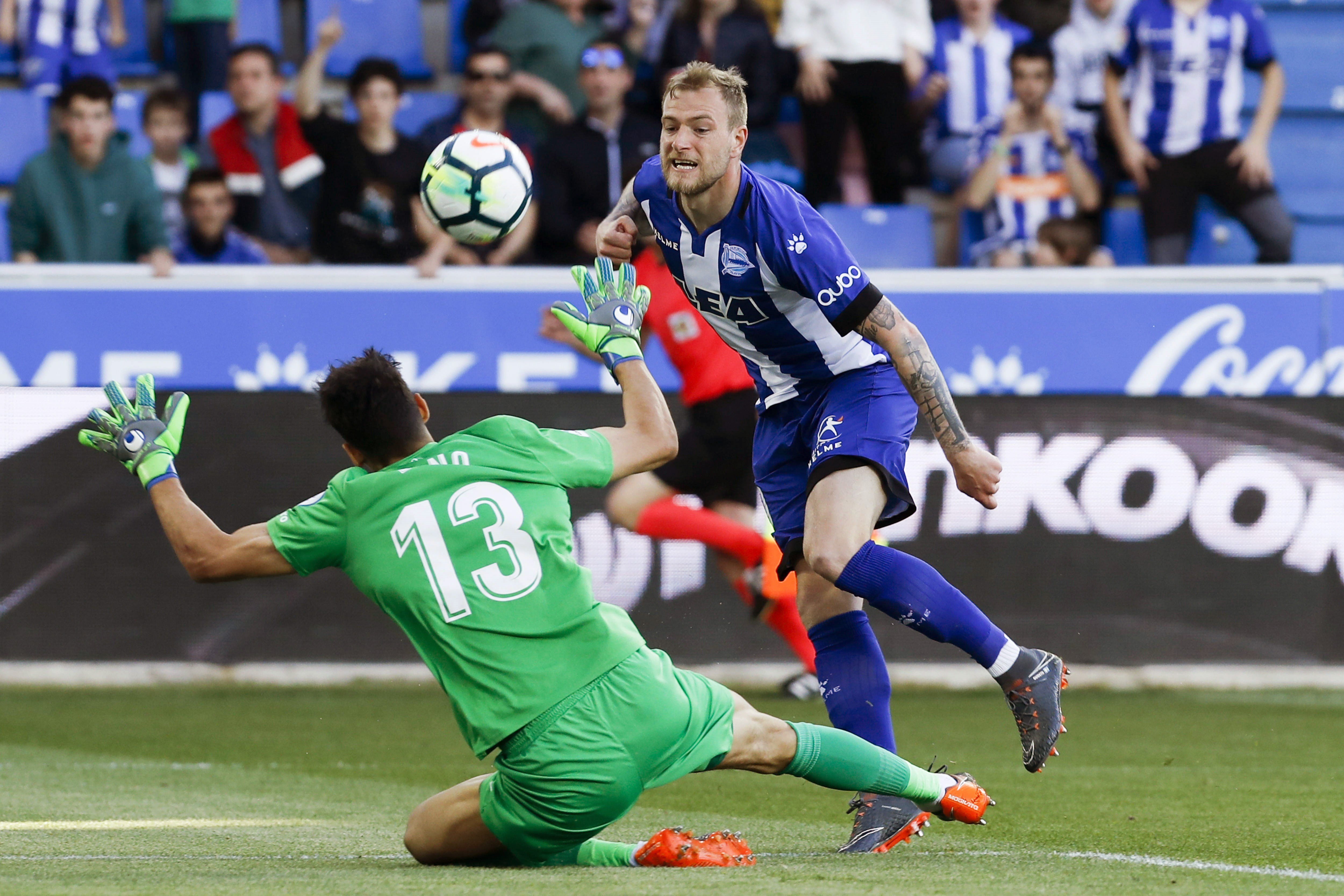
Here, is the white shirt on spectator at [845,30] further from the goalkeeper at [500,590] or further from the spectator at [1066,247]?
the goalkeeper at [500,590]

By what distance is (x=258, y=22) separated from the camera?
11148 millimetres

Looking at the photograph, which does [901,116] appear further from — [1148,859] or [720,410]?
[1148,859]

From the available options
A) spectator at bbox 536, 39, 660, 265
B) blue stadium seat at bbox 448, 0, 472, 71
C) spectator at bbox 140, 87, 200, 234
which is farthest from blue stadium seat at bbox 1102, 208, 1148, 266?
spectator at bbox 140, 87, 200, 234

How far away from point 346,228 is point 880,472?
18.8 feet

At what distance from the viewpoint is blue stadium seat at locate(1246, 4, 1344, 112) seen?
38.4ft

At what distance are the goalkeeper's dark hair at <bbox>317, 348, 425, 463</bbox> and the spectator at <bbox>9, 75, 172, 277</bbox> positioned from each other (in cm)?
613

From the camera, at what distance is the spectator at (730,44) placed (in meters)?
10.3

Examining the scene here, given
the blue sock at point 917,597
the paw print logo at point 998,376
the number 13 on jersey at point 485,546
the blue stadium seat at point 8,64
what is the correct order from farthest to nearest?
the blue stadium seat at point 8,64, the paw print logo at point 998,376, the blue sock at point 917,597, the number 13 on jersey at point 485,546

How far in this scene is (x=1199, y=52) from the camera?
409 inches

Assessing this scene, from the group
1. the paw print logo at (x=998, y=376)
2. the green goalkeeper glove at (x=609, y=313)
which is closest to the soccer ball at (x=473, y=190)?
the green goalkeeper glove at (x=609, y=313)

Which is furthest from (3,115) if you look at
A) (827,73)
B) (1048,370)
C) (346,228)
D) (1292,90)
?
(1292,90)

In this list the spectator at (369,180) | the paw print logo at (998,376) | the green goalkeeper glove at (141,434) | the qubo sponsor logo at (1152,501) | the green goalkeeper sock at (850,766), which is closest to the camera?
the green goalkeeper glove at (141,434)

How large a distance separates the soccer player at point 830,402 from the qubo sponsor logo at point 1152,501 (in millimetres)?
3854

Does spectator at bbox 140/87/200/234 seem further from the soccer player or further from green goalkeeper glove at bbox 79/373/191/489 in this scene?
green goalkeeper glove at bbox 79/373/191/489
